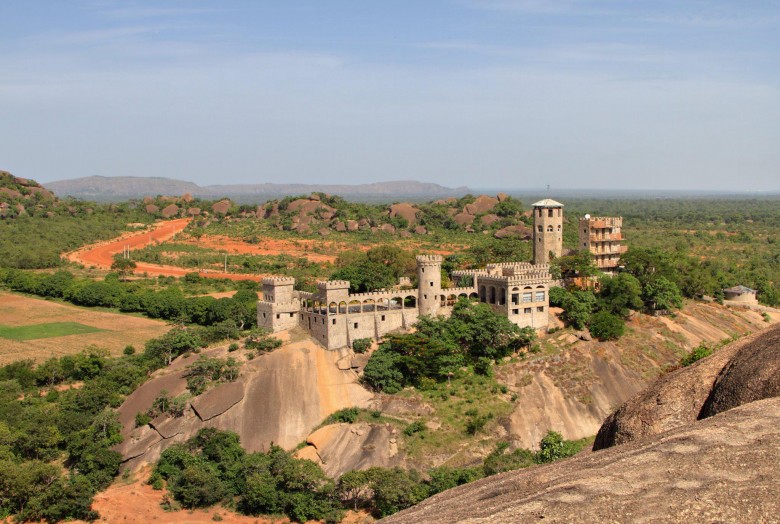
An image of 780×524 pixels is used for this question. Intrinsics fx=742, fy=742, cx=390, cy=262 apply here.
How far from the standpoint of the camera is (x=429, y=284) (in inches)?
1837

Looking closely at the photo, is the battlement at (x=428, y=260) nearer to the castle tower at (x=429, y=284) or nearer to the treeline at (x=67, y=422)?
the castle tower at (x=429, y=284)

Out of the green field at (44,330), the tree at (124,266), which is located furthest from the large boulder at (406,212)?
the green field at (44,330)

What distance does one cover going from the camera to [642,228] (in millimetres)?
148000

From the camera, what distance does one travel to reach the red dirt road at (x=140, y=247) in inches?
3359

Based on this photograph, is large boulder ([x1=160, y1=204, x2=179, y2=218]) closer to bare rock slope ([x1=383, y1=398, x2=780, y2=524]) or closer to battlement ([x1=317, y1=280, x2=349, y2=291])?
battlement ([x1=317, y1=280, x2=349, y2=291])

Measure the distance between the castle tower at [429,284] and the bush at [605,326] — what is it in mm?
10068

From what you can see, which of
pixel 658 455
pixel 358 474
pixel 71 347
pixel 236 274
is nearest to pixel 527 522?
pixel 658 455

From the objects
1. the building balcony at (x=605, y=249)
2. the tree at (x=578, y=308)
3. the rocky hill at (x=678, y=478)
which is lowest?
the tree at (x=578, y=308)

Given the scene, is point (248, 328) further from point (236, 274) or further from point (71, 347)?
point (236, 274)

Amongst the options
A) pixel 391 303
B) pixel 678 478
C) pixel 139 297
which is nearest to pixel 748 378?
pixel 678 478

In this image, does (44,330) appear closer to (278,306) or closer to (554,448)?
(278,306)

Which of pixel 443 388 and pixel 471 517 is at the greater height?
pixel 471 517

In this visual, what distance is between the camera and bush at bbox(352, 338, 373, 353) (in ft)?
146

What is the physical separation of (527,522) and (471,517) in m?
1.01
